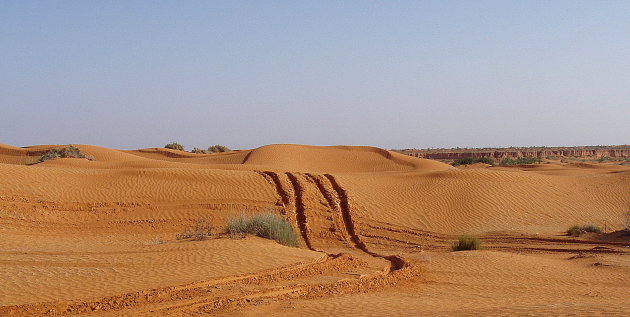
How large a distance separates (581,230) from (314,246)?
28.2ft

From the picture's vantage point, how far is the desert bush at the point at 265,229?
1528 cm

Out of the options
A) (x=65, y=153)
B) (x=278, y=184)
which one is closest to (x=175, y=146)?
(x=65, y=153)

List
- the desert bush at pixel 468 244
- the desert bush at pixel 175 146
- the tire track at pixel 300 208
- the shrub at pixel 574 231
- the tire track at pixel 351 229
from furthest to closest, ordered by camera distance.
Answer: the desert bush at pixel 175 146
the shrub at pixel 574 231
the tire track at pixel 300 208
the desert bush at pixel 468 244
the tire track at pixel 351 229

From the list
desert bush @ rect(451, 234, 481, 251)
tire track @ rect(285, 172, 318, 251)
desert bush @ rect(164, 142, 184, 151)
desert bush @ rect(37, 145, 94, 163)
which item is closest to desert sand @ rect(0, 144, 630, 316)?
tire track @ rect(285, 172, 318, 251)

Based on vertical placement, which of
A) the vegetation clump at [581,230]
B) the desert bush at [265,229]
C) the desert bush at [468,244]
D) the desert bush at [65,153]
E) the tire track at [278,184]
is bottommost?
the desert bush at [468,244]

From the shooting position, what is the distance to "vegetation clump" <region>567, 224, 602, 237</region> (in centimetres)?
1895

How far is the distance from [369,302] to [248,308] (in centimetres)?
190

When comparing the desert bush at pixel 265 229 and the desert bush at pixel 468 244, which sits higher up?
the desert bush at pixel 265 229

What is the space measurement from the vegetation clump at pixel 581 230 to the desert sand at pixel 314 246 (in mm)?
419

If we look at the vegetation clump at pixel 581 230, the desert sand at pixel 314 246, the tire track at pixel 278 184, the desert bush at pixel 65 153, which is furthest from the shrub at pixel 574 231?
the desert bush at pixel 65 153

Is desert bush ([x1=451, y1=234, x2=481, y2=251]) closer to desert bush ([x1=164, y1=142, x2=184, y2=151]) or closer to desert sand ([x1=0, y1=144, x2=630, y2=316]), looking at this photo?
desert sand ([x1=0, y1=144, x2=630, y2=316])

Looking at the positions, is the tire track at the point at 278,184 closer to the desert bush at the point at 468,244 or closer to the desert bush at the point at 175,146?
the desert bush at the point at 468,244

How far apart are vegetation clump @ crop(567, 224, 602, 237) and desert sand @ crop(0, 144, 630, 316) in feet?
1.37

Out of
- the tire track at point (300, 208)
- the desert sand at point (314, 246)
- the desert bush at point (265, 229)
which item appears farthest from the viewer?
the tire track at point (300, 208)
